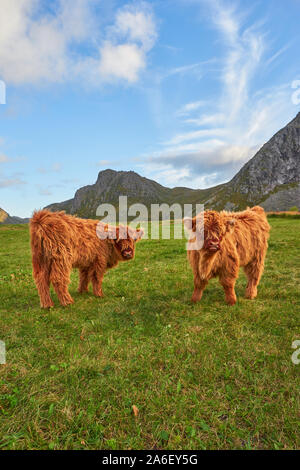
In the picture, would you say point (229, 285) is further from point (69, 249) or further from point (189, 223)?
point (69, 249)

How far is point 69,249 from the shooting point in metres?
6.69

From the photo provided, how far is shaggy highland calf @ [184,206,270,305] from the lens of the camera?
5.82 meters

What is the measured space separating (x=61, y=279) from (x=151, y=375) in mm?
3934

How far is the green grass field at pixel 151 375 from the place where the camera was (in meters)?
2.74

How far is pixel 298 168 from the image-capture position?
558 ft

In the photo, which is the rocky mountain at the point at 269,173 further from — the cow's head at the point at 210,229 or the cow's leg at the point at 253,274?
the cow's head at the point at 210,229

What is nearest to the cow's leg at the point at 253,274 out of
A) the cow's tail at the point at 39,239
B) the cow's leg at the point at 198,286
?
the cow's leg at the point at 198,286

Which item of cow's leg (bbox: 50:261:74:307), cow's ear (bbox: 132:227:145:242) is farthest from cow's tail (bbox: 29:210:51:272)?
cow's ear (bbox: 132:227:145:242)

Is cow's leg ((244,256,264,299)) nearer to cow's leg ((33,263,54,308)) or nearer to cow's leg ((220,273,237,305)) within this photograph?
cow's leg ((220,273,237,305))

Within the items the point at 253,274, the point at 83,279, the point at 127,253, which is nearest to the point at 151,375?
the point at 127,253

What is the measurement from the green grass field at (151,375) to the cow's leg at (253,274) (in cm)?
57

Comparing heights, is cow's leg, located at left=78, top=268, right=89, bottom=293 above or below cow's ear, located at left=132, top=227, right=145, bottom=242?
below

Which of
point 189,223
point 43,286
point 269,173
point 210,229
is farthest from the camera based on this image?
point 269,173

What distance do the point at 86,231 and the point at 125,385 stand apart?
492 centimetres
